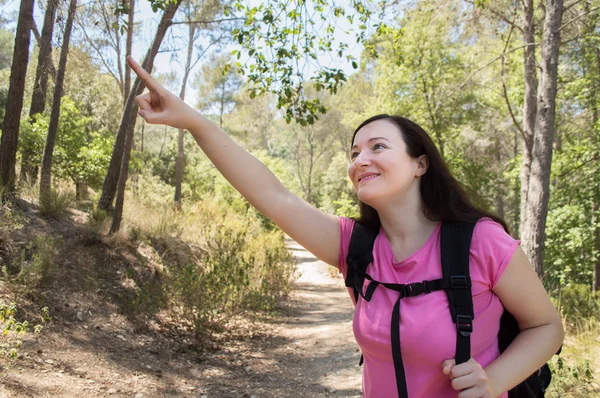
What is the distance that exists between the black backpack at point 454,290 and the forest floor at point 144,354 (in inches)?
103

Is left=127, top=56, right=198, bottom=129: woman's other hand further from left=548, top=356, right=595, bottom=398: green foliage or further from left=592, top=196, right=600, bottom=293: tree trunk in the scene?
left=592, top=196, right=600, bottom=293: tree trunk

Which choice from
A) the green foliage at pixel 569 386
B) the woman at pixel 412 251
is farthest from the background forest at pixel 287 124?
the woman at pixel 412 251

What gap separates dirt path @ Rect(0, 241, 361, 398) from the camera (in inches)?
142

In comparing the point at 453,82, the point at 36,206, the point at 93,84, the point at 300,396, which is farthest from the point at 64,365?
the point at 93,84

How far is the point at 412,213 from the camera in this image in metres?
1.58

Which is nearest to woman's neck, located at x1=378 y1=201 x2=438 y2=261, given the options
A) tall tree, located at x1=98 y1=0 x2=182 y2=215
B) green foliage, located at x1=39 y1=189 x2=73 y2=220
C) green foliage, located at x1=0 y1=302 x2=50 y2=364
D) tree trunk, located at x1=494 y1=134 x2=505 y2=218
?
green foliage, located at x1=0 y1=302 x2=50 y2=364

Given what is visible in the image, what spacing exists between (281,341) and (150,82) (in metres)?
5.16

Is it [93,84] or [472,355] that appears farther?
[93,84]

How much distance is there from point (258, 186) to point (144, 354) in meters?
3.86

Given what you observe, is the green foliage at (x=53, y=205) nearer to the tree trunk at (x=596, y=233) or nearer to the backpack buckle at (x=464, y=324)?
the backpack buckle at (x=464, y=324)

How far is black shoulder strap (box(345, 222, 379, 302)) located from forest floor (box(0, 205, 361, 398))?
2.58 meters

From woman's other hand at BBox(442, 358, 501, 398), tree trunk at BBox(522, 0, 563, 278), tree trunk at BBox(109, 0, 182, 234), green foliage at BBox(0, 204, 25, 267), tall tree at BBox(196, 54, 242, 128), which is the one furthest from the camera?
tall tree at BBox(196, 54, 242, 128)

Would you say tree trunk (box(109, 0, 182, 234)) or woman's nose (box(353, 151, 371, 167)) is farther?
tree trunk (box(109, 0, 182, 234))

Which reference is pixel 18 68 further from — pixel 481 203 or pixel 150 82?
pixel 481 203
